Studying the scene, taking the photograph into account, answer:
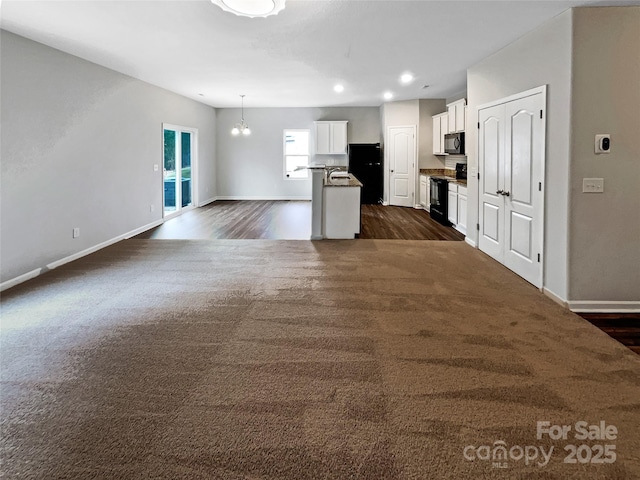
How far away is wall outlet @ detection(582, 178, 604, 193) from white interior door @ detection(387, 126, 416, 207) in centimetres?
703

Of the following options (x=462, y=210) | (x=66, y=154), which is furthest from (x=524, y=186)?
(x=66, y=154)

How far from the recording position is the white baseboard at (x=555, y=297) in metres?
4.03

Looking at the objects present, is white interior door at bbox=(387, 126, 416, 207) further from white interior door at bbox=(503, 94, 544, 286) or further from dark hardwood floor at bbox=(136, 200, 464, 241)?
white interior door at bbox=(503, 94, 544, 286)

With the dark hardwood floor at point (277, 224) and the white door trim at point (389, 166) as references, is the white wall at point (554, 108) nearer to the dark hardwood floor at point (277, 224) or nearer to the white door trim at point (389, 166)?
the dark hardwood floor at point (277, 224)

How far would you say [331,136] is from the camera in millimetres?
12070

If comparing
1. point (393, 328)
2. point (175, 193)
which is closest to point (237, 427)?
point (393, 328)

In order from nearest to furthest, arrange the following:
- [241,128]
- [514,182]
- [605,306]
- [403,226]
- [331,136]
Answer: [605,306]
[514,182]
[403,226]
[331,136]
[241,128]

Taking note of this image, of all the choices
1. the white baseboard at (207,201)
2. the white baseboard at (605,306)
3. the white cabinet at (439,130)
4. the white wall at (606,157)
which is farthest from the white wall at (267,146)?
the white baseboard at (605,306)

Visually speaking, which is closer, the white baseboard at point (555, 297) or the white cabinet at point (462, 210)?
the white baseboard at point (555, 297)

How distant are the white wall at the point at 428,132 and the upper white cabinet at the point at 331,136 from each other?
2177 millimetres

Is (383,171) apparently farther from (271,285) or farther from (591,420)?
(591,420)

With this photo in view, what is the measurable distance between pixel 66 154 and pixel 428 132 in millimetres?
7916

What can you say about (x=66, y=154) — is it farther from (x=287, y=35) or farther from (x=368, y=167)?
(x=368, y=167)

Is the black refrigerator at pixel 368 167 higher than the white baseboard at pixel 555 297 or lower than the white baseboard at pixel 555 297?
higher
